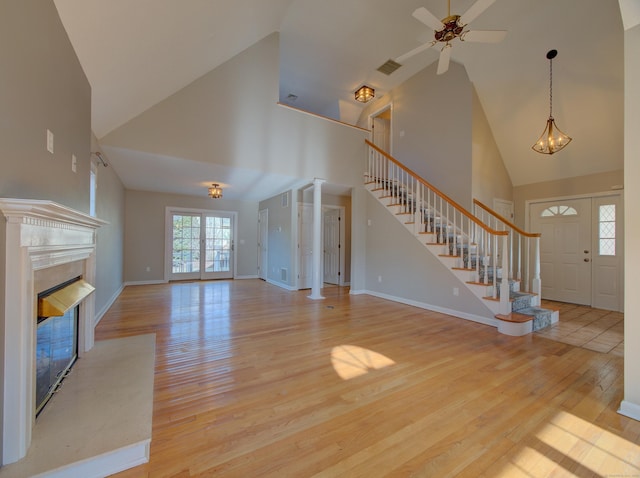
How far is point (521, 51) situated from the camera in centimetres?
434

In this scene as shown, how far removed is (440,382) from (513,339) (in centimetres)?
164

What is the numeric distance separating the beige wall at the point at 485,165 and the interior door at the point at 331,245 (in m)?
3.11

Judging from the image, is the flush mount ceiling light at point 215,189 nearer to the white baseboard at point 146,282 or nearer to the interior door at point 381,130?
the white baseboard at point 146,282

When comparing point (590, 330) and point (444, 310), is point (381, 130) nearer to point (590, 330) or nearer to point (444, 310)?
point (444, 310)

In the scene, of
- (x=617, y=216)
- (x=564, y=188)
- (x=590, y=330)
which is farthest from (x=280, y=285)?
(x=617, y=216)

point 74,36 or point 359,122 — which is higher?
point 359,122

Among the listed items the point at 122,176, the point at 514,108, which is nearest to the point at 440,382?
the point at 514,108

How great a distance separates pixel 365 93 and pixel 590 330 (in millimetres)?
5890

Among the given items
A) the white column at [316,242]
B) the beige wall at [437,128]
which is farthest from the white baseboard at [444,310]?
the beige wall at [437,128]

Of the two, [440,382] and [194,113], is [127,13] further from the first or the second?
[440,382]

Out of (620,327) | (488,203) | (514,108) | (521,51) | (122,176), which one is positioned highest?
(521,51)

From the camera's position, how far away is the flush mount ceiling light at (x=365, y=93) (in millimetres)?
6344

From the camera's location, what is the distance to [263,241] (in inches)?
304

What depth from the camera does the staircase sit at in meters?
3.62
